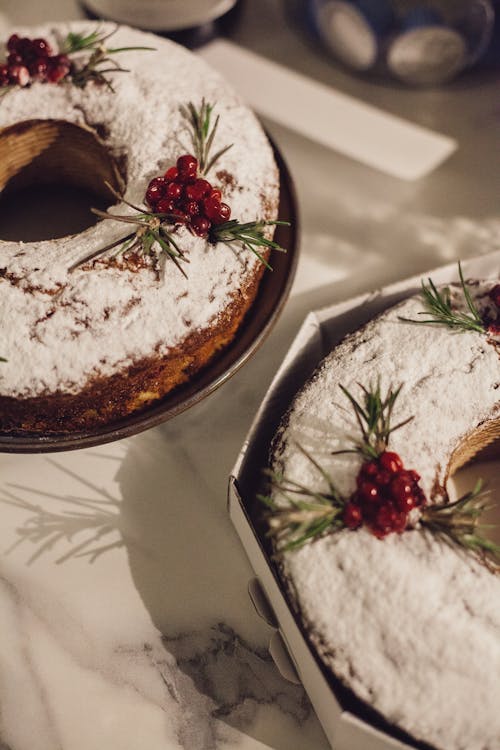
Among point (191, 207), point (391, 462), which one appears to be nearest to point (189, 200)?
point (191, 207)

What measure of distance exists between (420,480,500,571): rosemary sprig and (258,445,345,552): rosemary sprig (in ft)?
0.37

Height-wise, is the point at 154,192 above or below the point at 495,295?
above

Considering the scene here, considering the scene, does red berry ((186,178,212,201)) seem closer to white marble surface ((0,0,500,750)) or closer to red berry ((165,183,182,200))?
red berry ((165,183,182,200))

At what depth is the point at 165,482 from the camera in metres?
1.05

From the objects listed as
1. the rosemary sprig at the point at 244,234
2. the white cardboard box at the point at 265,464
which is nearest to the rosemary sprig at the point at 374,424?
the white cardboard box at the point at 265,464

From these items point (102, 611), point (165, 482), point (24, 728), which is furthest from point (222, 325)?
point (24, 728)

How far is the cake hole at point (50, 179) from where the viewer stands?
107cm

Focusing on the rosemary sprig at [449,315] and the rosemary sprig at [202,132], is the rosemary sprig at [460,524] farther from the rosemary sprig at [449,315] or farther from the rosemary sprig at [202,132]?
the rosemary sprig at [202,132]

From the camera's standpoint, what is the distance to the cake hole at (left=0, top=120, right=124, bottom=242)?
1.07m

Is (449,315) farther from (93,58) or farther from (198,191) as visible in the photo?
(93,58)

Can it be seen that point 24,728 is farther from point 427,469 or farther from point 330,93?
point 330,93

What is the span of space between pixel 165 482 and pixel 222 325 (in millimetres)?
297

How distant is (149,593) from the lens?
97 cm

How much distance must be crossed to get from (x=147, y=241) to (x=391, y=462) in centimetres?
46
